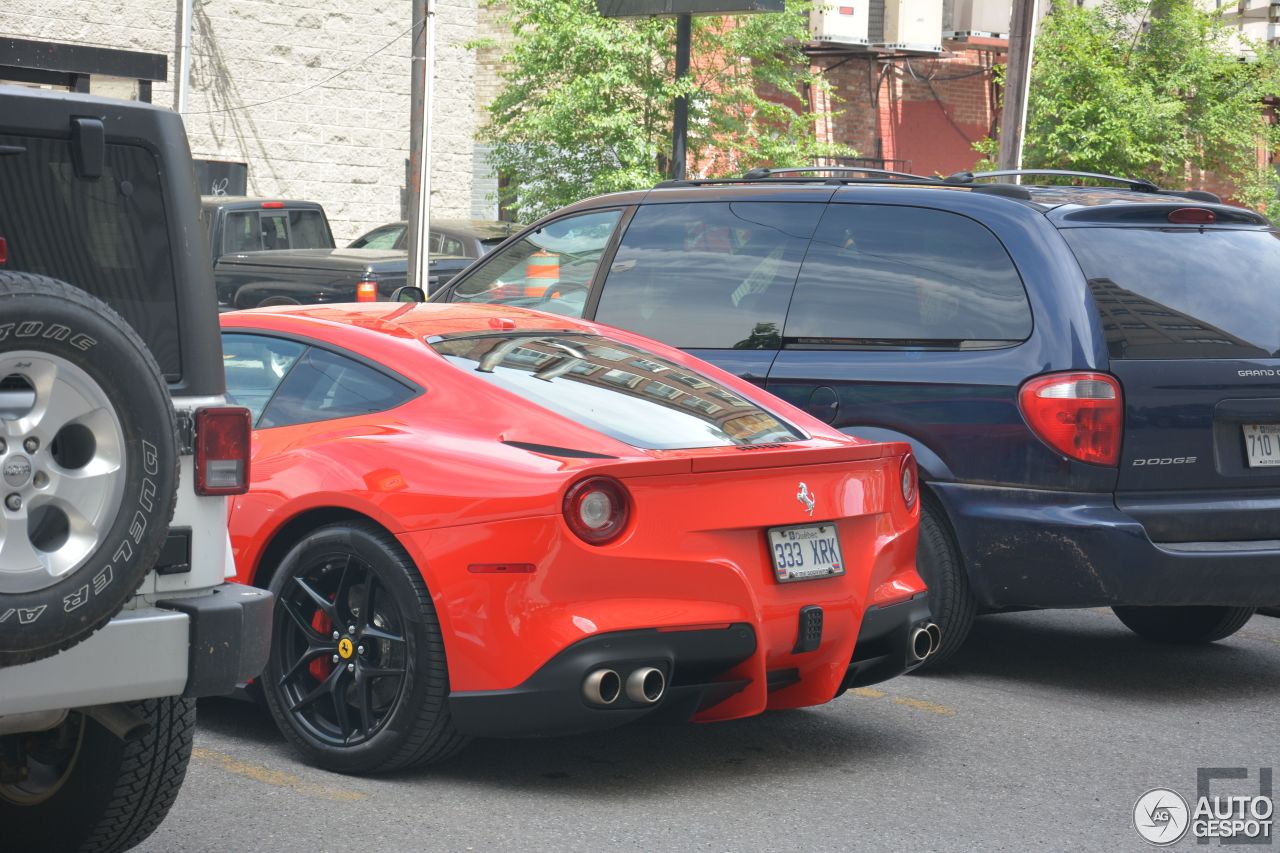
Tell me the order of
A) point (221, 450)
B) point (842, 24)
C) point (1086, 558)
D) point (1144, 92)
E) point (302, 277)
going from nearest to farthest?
1. point (221, 450)
2. point (1086, 558)
3. point (302, 277)
4. point (1144, 92)
5. point (842, 24)

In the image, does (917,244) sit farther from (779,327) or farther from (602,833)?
(602,833)

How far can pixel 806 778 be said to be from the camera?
5.43 meters

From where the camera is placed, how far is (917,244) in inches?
271

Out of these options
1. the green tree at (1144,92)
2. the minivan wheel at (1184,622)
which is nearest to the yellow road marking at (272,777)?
the minivan wheel at (1184,622)

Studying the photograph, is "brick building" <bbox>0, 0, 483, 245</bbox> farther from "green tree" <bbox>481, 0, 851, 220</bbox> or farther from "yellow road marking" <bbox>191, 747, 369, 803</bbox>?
"yellow road marking" <bbox>191, 747, 369, 803</bbox>

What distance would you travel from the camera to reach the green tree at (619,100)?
22.6 metres

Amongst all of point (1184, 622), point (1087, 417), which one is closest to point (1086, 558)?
point (1087, 417)

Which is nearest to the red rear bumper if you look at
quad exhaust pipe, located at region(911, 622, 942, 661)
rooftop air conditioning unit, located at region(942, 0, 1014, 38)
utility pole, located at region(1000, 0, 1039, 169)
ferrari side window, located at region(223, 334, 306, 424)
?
quad exhaust pipe, located at region(911, 622, 942, 661)

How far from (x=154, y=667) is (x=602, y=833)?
1.51 metres

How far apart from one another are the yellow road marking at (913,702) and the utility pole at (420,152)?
11850mm

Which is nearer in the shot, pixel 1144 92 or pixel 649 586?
pixel 649 586

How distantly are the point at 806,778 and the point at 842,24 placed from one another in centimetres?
2853

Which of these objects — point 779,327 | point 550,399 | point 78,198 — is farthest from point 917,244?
point 78,198

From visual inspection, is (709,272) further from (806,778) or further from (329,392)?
(806,778)
